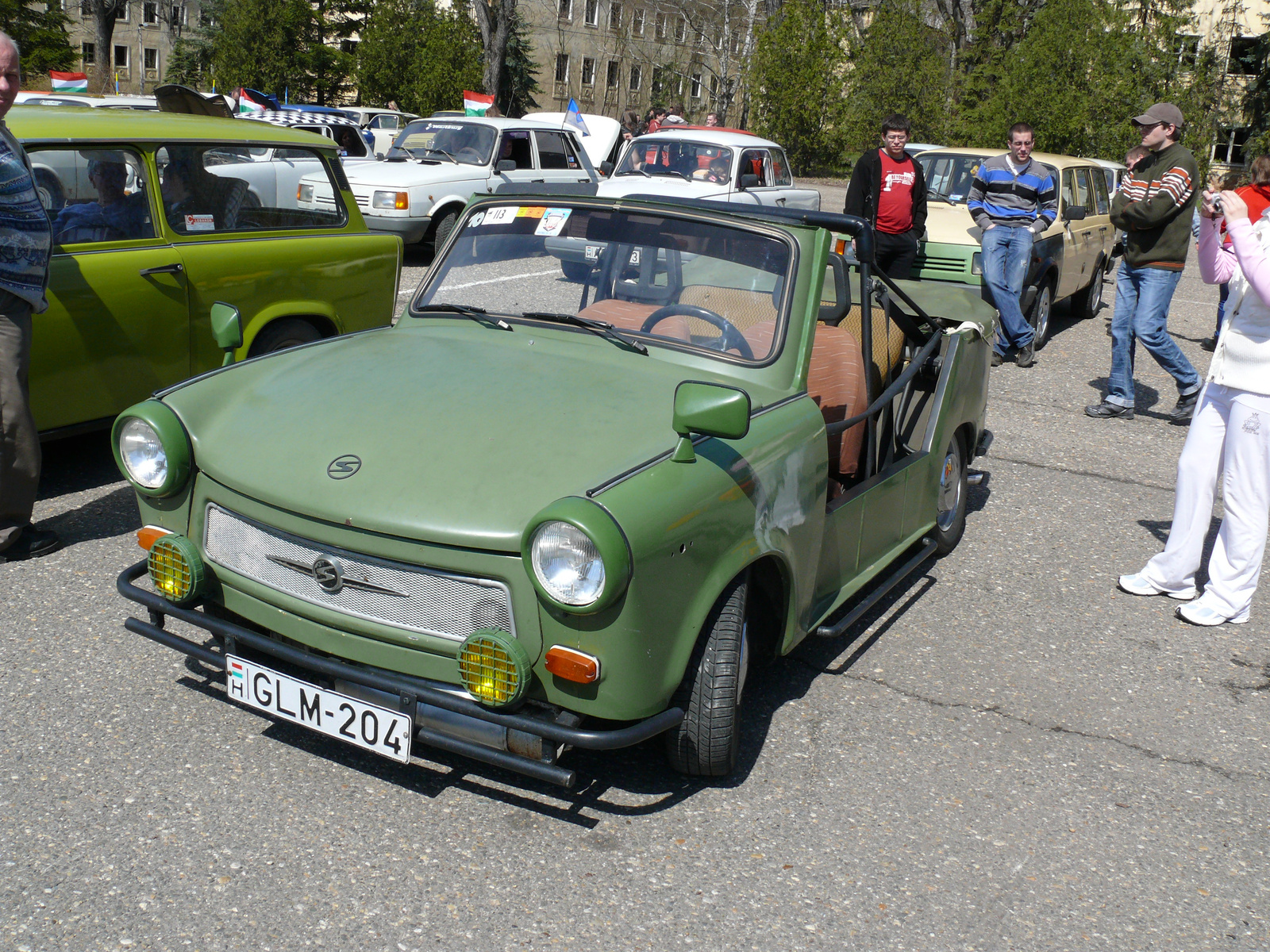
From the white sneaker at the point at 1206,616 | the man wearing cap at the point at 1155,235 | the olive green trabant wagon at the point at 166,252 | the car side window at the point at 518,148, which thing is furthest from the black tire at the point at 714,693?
the car side window at the point at 518,148

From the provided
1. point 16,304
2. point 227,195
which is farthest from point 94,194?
point 16,304

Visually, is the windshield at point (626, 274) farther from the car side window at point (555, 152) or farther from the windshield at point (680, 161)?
the car side window at point (555, 152)

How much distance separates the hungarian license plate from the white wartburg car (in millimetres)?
9702

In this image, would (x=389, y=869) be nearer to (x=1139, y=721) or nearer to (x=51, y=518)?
(x=1139, y=721)

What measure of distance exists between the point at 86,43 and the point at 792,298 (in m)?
79.0

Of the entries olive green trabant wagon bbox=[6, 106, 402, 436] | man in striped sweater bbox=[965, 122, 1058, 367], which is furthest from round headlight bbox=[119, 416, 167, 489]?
man in striped sweater bbox=[965, 122, 1058, 367]

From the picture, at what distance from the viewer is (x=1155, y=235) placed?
25.6 ft

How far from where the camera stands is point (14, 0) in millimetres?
33906

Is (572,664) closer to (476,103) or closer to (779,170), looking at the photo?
(779,170)

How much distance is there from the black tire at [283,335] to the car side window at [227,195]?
528mm

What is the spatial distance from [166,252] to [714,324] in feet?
10.6

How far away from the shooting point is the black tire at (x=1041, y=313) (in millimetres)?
10742

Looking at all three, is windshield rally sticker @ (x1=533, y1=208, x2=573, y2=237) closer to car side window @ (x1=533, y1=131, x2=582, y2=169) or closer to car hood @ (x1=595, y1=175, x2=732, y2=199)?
car hood @ (x1=595, y1=175, x2=732, y2=199)

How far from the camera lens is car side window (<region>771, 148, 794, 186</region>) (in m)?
14.7
